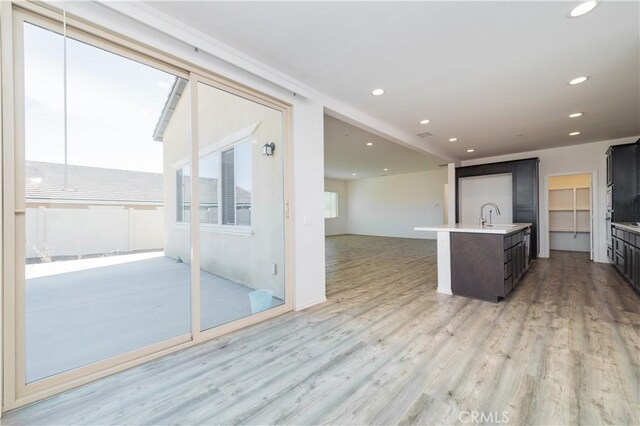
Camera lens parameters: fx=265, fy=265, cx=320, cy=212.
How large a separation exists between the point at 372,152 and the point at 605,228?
5415mm

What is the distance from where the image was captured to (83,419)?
152 centimetres

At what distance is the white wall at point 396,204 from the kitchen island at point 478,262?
682cm

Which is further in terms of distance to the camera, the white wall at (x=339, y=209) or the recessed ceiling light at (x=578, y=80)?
the white wall at (x=339, y=209)

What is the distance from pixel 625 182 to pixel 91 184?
26.3 ft

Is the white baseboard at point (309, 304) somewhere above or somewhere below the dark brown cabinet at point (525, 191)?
below

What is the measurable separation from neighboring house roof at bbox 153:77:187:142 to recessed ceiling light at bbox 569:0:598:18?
3.28 m

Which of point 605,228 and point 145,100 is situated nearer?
point 145,100

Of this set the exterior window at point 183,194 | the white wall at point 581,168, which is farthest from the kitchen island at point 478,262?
the white wall at point 581,168

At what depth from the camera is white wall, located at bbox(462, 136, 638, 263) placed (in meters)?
5.86

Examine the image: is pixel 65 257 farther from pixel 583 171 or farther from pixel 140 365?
pixel 583 171

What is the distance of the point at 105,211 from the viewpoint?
2.14 metres

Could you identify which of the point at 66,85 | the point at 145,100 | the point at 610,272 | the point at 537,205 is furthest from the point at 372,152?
the point at 66,85

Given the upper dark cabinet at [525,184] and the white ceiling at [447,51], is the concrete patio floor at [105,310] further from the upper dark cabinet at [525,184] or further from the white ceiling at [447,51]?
the upper dark cabinet at [525,184]

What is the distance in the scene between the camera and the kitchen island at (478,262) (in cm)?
338
